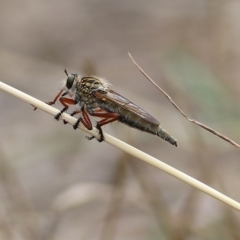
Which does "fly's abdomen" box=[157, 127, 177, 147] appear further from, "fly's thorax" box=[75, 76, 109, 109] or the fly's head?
the fly's head

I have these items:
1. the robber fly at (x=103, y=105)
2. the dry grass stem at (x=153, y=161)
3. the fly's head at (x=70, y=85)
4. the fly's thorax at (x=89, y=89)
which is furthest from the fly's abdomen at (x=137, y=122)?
the dry grass stem at (x=153, y=161)

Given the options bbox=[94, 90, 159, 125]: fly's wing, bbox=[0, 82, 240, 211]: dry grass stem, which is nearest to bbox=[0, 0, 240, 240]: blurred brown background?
bbox=[94, 90, 159, 125]: fly's wing

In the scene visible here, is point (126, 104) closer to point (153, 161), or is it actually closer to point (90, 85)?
point (90, 85)

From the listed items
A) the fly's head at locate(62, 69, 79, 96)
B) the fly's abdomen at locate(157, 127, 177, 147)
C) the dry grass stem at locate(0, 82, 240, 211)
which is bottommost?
the dry grass stem at locate(0, 82, 240, 211)

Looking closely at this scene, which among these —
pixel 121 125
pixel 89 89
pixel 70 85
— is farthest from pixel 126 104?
pixel 121 125

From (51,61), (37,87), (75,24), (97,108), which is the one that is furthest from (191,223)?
(75,24)

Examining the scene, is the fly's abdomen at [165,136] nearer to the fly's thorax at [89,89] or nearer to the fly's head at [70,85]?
the fly's thorax at [89,89]
